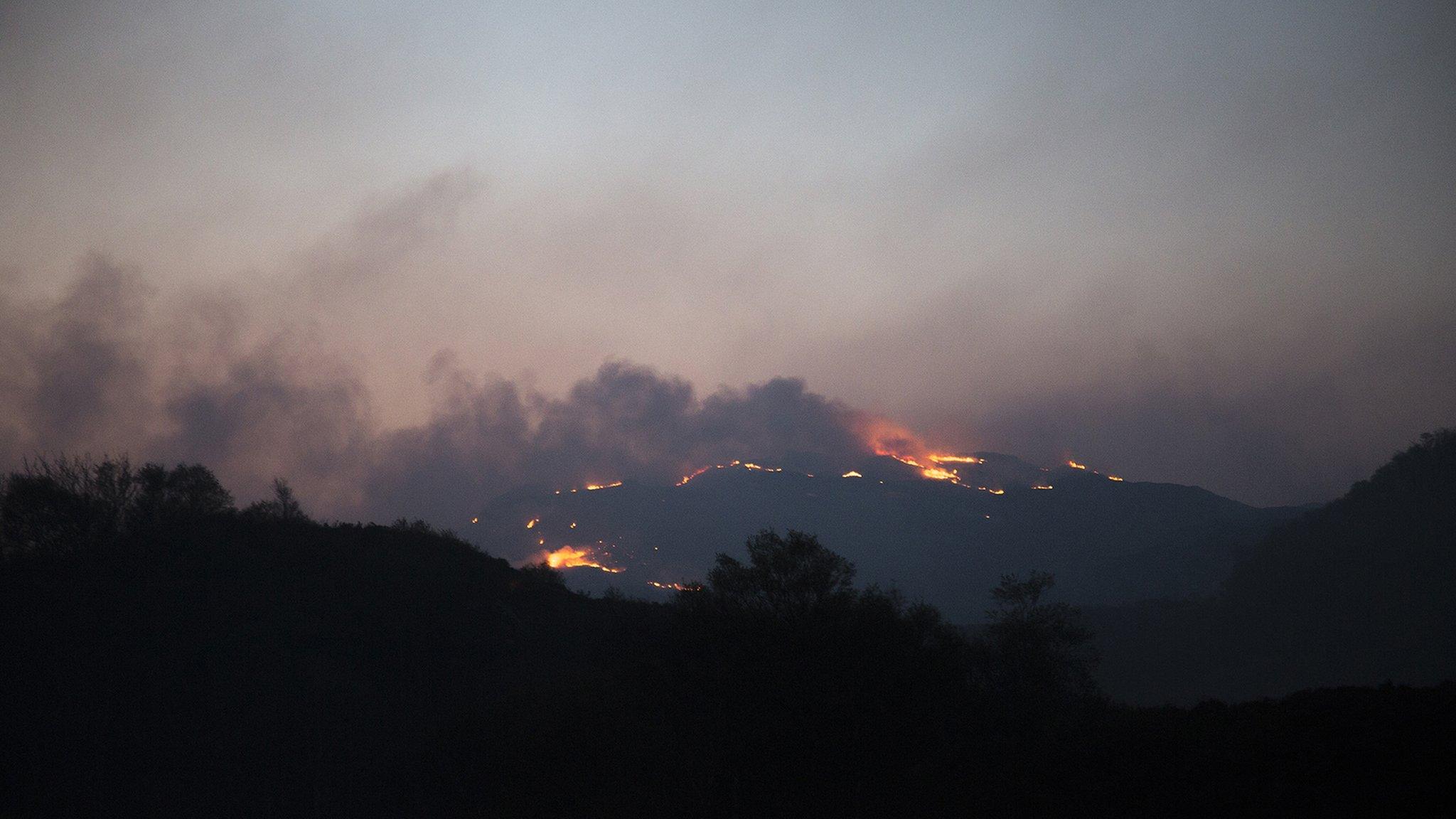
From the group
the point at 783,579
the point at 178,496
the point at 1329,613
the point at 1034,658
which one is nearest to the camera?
the point at 783,579

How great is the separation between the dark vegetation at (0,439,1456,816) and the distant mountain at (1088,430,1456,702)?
79.6m

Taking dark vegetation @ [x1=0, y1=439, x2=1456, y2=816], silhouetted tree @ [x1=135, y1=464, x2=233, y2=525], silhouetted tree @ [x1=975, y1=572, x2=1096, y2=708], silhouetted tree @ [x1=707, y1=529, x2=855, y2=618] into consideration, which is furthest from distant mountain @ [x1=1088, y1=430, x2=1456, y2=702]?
silhouetted tree @ [x1=135, y1=464, x2=233, y2=525]

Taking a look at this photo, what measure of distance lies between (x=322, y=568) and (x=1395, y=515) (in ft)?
452

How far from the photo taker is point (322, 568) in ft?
164

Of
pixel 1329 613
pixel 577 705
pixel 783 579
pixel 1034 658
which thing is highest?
pixel 783 579

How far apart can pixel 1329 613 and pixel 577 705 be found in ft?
383

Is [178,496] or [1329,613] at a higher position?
[178,496]

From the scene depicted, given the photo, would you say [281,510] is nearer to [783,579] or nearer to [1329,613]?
[783,579]

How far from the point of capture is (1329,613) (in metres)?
103

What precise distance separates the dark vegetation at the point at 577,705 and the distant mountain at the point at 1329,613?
261ft

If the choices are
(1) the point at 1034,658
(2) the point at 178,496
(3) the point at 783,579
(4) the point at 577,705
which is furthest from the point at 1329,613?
(2) the point at 178,496

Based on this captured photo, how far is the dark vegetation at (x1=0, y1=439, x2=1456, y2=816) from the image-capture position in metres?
21.8

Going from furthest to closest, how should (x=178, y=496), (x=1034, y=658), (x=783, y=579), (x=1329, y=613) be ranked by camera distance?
(x=1329, y=613) < (x=178, y=496) < (x=1034, y=658) < (x=783, y=579)

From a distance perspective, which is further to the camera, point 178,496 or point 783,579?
point 178,496
